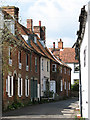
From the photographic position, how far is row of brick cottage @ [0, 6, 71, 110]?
20.4 meters

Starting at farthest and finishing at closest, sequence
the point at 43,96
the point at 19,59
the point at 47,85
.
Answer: the point at 47,85
the point at 43,96
the point at 19,59

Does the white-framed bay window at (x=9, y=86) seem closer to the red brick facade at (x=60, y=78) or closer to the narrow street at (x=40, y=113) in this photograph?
the narrow street at (x=40, y=113)

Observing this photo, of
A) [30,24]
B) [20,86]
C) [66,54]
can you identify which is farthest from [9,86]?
[66,54]

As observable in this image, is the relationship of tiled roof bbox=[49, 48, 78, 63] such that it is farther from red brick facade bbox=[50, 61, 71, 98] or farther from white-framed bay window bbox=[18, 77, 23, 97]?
white-framed bay window bbox=[18, 77, 23, 97]

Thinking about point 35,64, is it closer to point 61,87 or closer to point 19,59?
point 19,59

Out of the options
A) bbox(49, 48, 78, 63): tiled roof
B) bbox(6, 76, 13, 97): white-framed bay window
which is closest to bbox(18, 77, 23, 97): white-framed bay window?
bbox(6, 76, 13, 97): white-framed bay window

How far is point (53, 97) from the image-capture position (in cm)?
4072

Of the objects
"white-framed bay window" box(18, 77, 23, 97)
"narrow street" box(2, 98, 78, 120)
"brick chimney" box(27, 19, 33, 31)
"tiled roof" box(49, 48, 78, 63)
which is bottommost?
"narrow street" box(2, 98, 78, 120)

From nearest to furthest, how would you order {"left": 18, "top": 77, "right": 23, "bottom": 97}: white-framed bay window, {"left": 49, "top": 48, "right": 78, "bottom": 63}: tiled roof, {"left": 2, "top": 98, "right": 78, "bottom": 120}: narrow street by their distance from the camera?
{"left": 2, "top": 98, "right": 78, "bottom": 120}: narrow street < {"left": 18, "top": 77, "right": 23, "bottom": 97}: white-framed bay window < {"left": 49, "top": 48, "right": 78, "bottom": 63}: tiled roof

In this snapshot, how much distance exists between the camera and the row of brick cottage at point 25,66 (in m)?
20.4

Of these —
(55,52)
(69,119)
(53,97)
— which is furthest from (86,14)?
(55,52)

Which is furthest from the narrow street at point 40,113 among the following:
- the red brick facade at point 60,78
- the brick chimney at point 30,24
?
the red brick facade at point 60,78

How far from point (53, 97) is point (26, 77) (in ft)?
37.9

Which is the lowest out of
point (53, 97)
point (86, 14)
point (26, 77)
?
point (53, 97)
